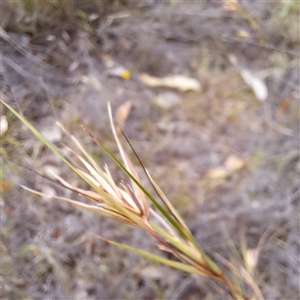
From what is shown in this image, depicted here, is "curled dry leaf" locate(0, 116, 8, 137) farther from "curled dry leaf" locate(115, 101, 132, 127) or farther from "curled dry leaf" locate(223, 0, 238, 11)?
"curled dry leaf" locate(223, 0, 238, 11)

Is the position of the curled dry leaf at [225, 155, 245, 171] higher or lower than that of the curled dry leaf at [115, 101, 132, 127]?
lower

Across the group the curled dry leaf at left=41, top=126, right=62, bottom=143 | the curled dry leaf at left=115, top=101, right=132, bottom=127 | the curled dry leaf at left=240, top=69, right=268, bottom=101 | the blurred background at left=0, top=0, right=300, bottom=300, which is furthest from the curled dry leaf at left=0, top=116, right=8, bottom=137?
the curled dry leaf at left=240, top=69, right=268, bottom=101

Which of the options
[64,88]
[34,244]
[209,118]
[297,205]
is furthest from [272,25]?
[34,244]

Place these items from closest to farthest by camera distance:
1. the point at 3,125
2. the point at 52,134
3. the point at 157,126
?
the point at 3,125, the point at 52,134, the point at 157,126

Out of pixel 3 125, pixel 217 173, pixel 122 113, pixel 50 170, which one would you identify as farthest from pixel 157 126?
pixel 3 125

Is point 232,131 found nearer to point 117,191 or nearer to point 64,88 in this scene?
point 64,88

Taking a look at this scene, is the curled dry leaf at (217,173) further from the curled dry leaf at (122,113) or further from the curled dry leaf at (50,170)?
the curled dry leaf at (50,170)

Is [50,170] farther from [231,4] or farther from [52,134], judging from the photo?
[231,4]
